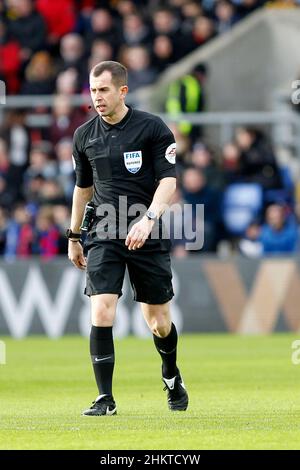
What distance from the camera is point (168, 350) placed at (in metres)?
10.3

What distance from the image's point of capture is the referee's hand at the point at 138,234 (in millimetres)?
9547

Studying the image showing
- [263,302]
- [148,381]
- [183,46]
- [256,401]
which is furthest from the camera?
[183,46]

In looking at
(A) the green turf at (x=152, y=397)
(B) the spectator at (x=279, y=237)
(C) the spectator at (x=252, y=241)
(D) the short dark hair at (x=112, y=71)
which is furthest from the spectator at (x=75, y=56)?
(D) the short dark hair at (x=112, y=71)

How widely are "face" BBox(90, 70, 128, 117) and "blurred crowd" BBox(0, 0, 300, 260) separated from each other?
9.61 meters

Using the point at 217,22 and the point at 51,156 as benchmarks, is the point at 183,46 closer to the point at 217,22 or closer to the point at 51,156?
the point at 217,22

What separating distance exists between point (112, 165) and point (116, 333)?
381 inches

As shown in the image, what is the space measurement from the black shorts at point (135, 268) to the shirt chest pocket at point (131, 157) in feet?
1.80

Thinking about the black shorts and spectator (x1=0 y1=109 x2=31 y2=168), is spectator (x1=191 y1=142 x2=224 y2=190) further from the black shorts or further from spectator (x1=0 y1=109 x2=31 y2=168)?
the black shorts

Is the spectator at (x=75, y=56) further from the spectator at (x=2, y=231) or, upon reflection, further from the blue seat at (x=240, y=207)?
the blue seat at (x=240, y=207)

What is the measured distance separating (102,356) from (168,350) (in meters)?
0.64

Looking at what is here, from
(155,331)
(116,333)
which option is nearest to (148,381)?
(155,331)

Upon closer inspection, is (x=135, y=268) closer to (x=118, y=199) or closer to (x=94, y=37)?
(x=118, y=199)

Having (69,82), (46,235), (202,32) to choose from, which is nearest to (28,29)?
(69,82)

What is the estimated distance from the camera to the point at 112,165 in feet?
32.9
